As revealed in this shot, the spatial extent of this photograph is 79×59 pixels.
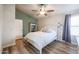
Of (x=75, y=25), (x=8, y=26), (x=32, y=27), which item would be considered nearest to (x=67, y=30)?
(x=75, y=25)

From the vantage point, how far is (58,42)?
185 cm

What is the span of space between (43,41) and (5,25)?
830 mm

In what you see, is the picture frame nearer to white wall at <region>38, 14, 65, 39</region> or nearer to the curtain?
white wall at <region>38, 14, 65, 39</region>

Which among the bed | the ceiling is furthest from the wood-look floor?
the ceiling

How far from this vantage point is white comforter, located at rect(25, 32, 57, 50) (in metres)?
1.75

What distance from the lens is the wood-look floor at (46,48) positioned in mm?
1726

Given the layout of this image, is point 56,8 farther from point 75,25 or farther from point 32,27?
point 32,27

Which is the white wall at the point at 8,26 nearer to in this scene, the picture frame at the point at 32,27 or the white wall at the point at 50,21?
the picture frame at the point at 32,27

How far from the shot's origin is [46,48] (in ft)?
5.85

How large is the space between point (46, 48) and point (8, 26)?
90 cm

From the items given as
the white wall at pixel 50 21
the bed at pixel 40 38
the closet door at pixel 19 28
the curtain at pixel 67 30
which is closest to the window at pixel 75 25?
the curtain at pixel 67 30

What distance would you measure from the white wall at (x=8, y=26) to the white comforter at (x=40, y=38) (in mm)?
317
